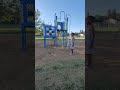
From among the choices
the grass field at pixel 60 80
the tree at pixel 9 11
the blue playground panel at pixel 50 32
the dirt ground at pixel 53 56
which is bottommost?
the grass field at pixel 60 80

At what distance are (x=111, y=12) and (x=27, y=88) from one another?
43.9ft

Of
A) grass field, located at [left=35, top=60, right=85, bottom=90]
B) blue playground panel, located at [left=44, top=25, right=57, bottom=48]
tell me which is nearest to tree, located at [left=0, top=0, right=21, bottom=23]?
blue playground panel, located at [left=44, top=25, right=57, bottom=48]

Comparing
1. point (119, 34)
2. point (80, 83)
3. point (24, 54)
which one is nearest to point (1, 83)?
point (80, 83)

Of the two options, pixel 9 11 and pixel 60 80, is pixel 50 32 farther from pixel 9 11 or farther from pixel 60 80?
pixel 60 80

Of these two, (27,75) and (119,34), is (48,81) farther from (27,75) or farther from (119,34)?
(119,34)

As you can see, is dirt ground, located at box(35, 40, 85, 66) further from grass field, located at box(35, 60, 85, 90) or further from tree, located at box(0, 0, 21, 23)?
tree, located at box(0, 0, 21, 23)

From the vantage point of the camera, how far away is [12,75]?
562 centimetres

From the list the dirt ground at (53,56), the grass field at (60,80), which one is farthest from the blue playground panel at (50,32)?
the grass field at (60,80)

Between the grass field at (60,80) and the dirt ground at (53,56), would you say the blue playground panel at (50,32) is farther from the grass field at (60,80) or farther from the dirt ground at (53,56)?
the grass field at (60,80)

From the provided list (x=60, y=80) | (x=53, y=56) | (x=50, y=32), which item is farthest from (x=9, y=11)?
(x=60, y=80)

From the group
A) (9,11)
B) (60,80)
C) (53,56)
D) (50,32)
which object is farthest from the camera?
(9,11)

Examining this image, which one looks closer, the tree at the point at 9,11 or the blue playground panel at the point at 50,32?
the tree at the point at 9,11

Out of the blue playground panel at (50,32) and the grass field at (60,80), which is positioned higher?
the blue playground panel at (50,32)

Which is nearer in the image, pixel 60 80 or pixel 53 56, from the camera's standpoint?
pixel 60 80
